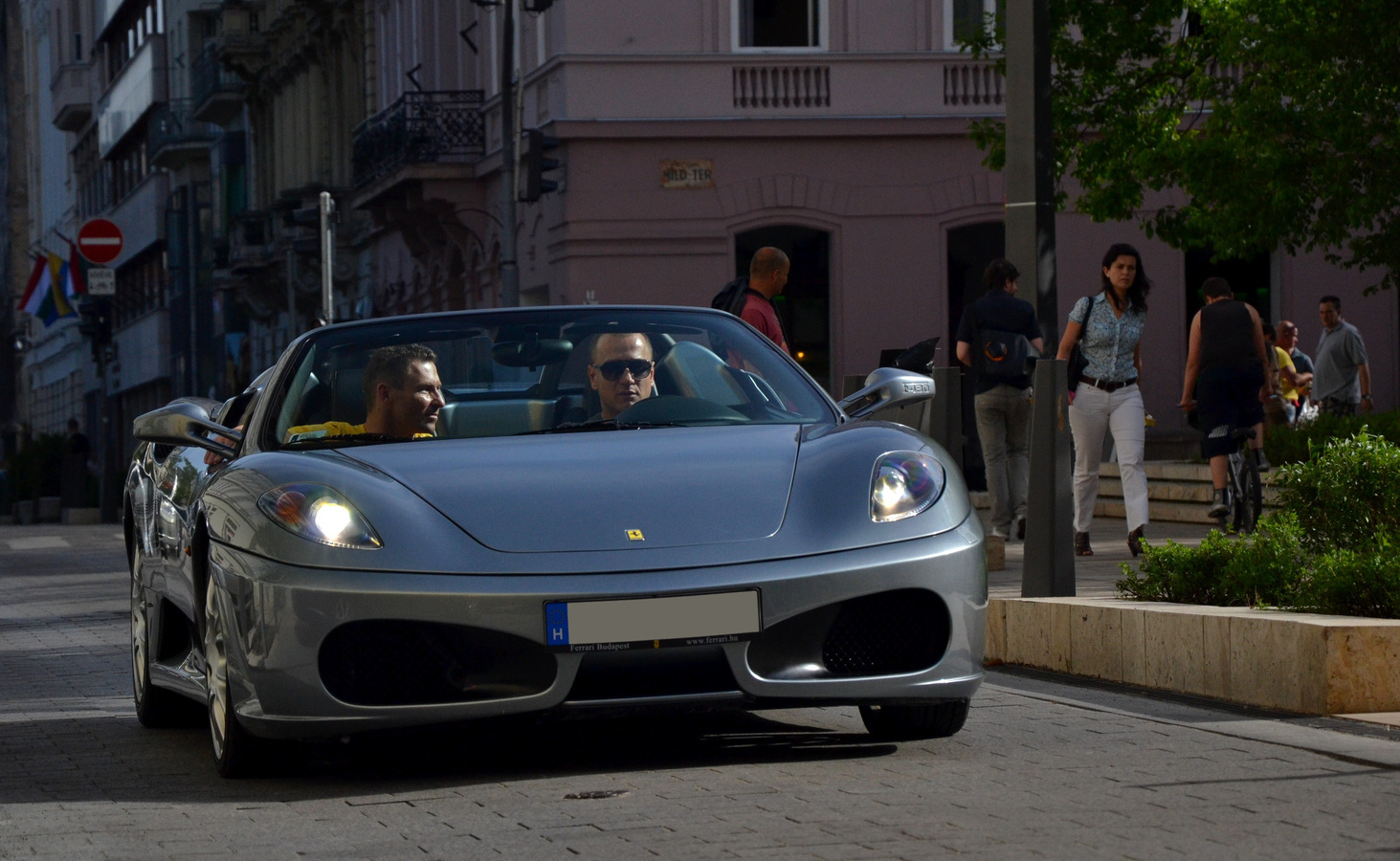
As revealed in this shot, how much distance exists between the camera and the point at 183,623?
27.0 feet

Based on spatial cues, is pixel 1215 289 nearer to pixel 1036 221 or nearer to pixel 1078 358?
pixel 1078 358

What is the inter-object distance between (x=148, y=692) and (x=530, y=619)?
270cm

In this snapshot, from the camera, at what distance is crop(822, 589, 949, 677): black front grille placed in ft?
21.5

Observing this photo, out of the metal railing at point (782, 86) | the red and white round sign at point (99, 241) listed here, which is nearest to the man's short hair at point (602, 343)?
the metal railing at point (782, 86)

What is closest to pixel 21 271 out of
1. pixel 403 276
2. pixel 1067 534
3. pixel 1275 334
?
pixel 403 276

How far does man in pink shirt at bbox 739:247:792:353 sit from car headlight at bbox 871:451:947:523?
18.9 feet

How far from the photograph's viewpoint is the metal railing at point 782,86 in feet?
104

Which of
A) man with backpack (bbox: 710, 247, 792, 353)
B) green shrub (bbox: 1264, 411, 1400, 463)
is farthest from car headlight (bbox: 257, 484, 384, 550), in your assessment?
green shrub (bbox: 1264, 411, 1400, 463)

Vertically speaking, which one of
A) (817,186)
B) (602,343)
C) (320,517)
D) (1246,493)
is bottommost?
(1246,493)

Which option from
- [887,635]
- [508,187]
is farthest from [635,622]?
[508,187]

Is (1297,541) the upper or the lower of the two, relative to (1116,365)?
lower

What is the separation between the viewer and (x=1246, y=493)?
15000 millimetres

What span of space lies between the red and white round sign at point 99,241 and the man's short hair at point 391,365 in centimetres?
2981

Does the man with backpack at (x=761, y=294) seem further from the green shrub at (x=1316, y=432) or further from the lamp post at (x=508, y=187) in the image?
the lamp post at (x=508, y=187)
